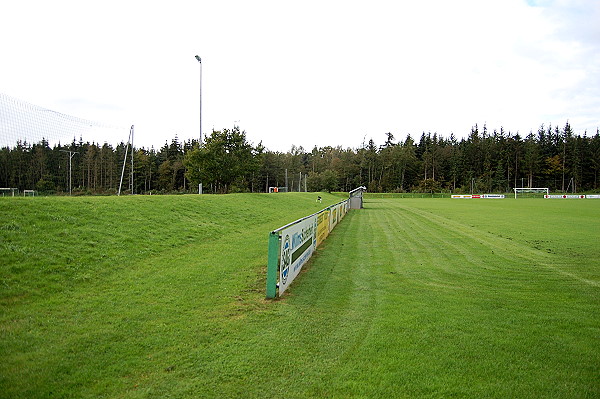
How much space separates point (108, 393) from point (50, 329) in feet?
6.51

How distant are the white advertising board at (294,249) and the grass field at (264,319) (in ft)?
1.41

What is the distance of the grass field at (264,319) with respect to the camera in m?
3.73

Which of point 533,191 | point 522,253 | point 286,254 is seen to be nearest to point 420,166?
point 533,191

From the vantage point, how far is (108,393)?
11.4 ft

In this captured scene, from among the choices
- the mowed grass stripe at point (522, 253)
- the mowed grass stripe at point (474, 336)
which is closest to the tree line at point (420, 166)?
the mowed grass stripe at point (522, 253)

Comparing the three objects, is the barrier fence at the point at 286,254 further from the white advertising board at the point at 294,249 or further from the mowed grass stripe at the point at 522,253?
the mowed grass stripe at the point at 522,253

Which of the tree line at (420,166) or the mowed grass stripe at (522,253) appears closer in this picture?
the mowed grass stripe at (522,253)

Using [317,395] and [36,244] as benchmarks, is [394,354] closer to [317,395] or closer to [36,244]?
[317,395]

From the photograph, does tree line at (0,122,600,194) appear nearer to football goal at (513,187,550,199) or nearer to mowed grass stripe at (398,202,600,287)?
football goal at (513,187,550,199)

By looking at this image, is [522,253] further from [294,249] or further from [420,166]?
[420,166]

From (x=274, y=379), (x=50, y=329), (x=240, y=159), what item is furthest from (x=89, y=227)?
(x=240, y=159)

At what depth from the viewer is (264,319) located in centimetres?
560

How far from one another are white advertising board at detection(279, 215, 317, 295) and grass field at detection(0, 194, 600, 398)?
430mm

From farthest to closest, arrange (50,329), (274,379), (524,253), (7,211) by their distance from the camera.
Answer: (524,253)
(7,211)
(50,329)
(274,379)
